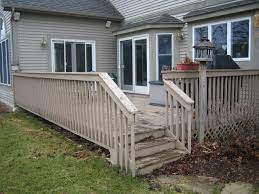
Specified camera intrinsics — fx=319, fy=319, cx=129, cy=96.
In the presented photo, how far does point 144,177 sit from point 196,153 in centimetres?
129

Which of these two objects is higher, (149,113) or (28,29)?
(28,29)

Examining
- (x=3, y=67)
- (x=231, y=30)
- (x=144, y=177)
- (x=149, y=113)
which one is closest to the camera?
(x=144, y=177)

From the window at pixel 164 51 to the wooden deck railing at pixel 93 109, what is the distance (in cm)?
459

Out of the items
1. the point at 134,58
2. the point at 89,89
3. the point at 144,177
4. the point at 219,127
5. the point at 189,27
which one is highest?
the point at 189,27

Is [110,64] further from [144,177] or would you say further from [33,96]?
[144,177]

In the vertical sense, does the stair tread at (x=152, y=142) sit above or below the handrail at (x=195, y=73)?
below

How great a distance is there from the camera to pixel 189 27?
1041cm

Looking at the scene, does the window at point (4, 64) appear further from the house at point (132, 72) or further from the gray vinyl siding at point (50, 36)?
the gray vinyl siding at point (50, 36)

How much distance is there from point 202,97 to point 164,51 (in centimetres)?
556

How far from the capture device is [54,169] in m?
4.96

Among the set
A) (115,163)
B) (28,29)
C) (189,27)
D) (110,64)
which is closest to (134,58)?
(110,64)

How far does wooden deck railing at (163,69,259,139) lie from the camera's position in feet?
19.7

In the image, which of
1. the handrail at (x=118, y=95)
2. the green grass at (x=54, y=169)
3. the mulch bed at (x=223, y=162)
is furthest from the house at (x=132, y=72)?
the green grass at (x=54, y=169)

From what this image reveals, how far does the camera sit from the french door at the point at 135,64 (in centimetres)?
1188
